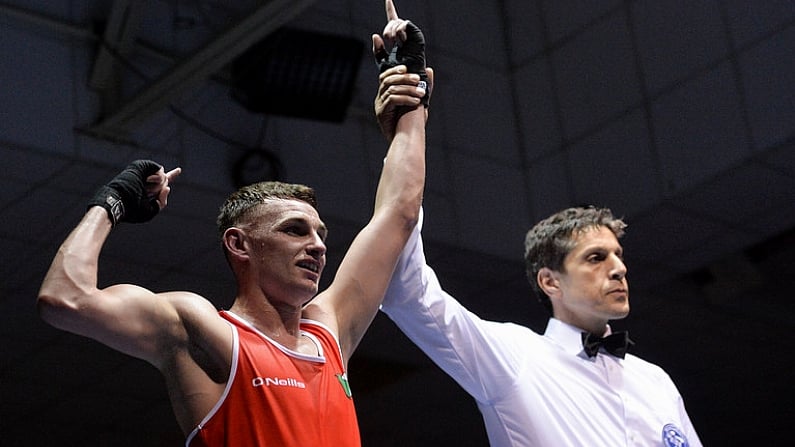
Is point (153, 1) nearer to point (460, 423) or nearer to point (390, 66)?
point (390, 66)

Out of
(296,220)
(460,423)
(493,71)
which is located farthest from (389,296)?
(460,423)

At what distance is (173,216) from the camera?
5625 mm

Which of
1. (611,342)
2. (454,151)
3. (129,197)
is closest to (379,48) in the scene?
(129,197)

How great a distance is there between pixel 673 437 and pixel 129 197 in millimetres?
1715

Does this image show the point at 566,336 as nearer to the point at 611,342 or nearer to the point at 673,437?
the point at 611,342

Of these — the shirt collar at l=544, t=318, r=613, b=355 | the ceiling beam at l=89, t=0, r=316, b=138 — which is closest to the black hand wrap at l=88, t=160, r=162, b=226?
the shirt collar at l=544, t=318, r=613, b=355

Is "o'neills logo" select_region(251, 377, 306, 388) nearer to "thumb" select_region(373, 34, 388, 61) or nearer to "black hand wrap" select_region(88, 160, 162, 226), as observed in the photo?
"black hand wrap" select_region(88, 160, 162, 226)

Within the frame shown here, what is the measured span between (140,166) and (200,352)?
17.6 inches

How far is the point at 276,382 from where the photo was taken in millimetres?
2273

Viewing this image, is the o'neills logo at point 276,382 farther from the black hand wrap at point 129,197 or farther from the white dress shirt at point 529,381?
the white dress shirt at point 529,381

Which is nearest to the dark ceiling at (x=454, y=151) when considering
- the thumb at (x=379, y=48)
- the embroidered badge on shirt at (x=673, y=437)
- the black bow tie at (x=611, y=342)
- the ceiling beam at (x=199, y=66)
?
the ceiling beam at (x=199, y=66)

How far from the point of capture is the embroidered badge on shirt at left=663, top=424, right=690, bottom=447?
10.6 feet

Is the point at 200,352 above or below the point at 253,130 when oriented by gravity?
below

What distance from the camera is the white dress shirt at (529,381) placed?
10.0 ft
